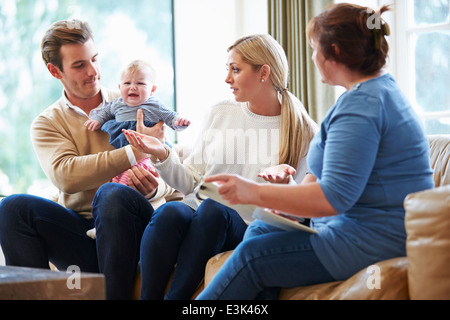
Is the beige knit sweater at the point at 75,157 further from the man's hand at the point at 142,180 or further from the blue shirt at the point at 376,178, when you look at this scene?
the blue shirt at the point at 376,178

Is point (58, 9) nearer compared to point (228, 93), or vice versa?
point (58, 9)

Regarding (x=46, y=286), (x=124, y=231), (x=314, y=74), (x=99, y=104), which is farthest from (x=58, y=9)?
(x=46, y=286)

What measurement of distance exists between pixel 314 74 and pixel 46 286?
8.51 ft

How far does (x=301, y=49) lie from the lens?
352 cm

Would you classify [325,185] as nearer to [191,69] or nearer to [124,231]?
[124,231]

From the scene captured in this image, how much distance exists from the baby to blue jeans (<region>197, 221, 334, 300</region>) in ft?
3.24

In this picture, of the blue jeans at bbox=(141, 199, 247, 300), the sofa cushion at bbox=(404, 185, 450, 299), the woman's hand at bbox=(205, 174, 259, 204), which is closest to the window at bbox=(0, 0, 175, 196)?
A: the blue jeans at bbox=(141, 199, 247, 300)

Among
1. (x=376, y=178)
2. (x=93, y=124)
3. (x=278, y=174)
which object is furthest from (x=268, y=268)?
(x=93, y=124)

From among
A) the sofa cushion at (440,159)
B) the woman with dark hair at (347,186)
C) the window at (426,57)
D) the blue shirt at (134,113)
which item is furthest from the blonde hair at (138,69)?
the window at (426,57)

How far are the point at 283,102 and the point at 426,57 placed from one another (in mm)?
1543

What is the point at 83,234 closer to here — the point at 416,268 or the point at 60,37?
the point at 60,37

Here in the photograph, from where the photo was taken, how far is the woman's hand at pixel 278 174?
180cm

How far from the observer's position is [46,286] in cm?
121

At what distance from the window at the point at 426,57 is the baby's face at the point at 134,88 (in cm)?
177
